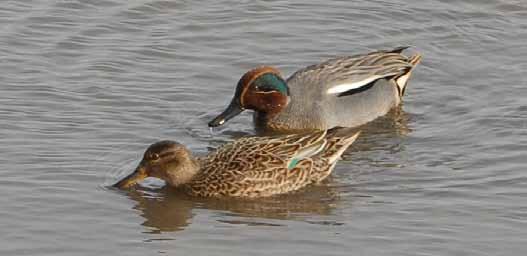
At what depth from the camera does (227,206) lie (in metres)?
10.3

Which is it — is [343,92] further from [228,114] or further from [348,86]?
[228,114]

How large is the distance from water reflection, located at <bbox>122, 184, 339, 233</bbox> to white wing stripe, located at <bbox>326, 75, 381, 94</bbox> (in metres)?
2.35

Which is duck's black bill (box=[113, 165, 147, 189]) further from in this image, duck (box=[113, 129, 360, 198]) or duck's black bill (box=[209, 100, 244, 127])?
duck's black bill (box=[209, 100, 244, 127])

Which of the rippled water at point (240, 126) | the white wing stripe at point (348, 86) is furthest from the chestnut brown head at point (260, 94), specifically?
the white wing stripe at point (348, 86)

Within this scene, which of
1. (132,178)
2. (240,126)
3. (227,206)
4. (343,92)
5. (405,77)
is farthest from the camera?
(405,77)

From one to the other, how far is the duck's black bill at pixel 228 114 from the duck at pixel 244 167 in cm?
138

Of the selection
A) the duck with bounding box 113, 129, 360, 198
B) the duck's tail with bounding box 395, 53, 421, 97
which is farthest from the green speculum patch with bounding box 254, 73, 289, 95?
the duck with bounding box 113, 129, 360, 198

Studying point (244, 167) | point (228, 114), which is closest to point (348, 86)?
point (228, 114)

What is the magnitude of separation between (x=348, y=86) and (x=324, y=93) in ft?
0.84

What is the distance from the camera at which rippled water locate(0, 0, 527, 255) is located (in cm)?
951

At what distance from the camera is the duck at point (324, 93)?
12609 mm

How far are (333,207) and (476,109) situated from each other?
286 centimetres

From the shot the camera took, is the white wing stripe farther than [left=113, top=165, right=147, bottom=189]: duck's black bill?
Yes

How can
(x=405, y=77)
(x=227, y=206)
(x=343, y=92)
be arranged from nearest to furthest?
(x=227, y=206)
(x=343, y=92)
(x=405, y=77)
